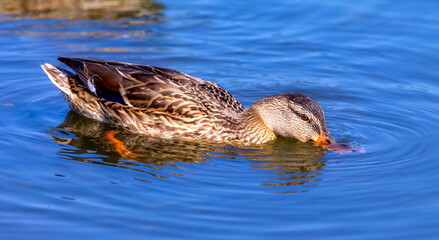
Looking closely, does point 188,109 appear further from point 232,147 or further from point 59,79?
point 59,79

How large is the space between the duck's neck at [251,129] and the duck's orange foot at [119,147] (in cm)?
148

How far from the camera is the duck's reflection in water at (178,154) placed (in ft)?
30.2

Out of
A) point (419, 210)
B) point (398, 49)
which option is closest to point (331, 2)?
point (398, 49)

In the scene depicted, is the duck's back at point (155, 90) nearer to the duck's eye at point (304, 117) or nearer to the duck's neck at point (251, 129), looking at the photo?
the duck's neck at point (251, 129)

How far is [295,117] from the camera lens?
33.7ft

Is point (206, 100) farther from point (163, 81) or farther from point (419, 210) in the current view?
point (419, 210)

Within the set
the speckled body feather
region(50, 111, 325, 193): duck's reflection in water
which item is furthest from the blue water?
the speckled body feather

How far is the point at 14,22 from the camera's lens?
14.9 m

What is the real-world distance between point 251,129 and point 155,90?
54.4 inches

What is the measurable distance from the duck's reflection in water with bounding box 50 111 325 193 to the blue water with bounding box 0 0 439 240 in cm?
3

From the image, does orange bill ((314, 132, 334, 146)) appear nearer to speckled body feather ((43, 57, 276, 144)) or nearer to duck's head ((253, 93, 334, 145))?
duck's head ((253, 93, 334, 145))

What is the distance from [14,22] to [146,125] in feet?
18.4

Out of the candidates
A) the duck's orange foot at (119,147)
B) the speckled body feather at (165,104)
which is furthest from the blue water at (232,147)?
the speckled body feather at (165,104)

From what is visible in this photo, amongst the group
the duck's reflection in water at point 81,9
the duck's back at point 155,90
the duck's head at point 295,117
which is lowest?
the duck's head at point 295,117
